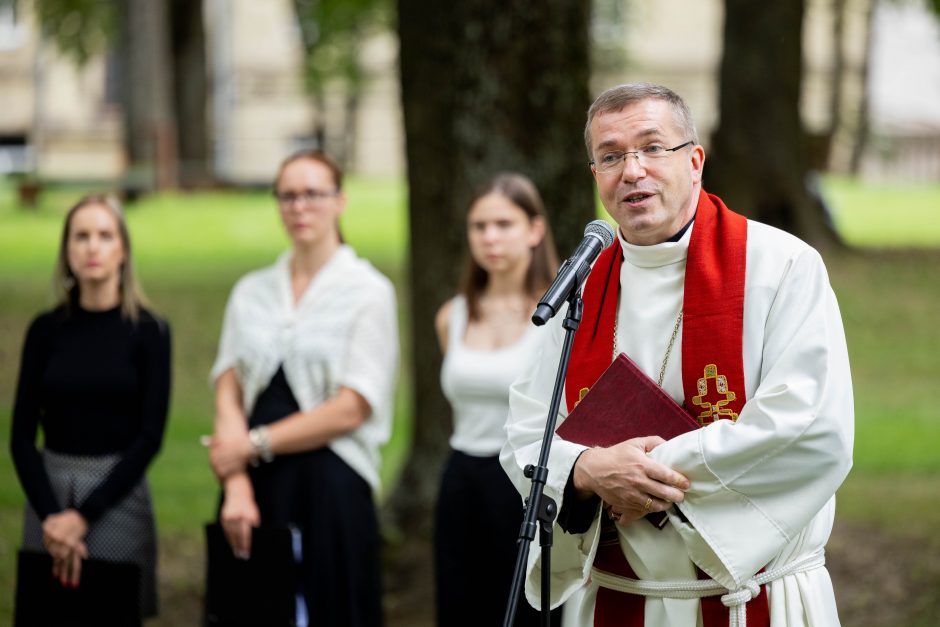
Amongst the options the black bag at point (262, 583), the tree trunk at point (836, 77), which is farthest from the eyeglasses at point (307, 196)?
the tree trunk at point (836, 77)

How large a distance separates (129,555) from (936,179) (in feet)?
114

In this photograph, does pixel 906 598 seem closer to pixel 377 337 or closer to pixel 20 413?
pixel 377 337

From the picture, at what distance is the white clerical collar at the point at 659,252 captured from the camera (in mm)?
3627

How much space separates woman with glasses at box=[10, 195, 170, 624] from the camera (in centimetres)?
535

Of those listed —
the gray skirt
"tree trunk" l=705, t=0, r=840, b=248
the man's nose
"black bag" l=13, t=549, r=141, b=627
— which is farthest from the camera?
"tree trunk" l=705, t=0, r=840, b=248

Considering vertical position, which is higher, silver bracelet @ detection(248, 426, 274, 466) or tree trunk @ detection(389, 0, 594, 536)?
A: tree trunk @ detection(389, 0, 594, 536)

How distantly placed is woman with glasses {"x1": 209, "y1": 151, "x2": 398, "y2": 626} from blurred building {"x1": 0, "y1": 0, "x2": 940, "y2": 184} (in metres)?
32.1

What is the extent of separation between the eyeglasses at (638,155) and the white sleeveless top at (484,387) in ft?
6.13

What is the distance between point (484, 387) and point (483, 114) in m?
2.18

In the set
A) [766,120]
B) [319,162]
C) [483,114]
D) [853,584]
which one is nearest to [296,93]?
[766,120]

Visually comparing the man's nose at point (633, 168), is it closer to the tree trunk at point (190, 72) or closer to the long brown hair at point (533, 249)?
the long brown hair at point (533, 249)

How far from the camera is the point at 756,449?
3.37 meters

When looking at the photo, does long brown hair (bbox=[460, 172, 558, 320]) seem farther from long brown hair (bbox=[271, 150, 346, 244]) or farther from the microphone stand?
the microphone stand

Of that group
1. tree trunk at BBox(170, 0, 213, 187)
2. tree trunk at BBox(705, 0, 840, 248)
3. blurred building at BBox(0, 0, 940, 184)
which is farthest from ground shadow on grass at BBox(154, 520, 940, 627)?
blurred building at BBox(0, 0, 940, 184)
